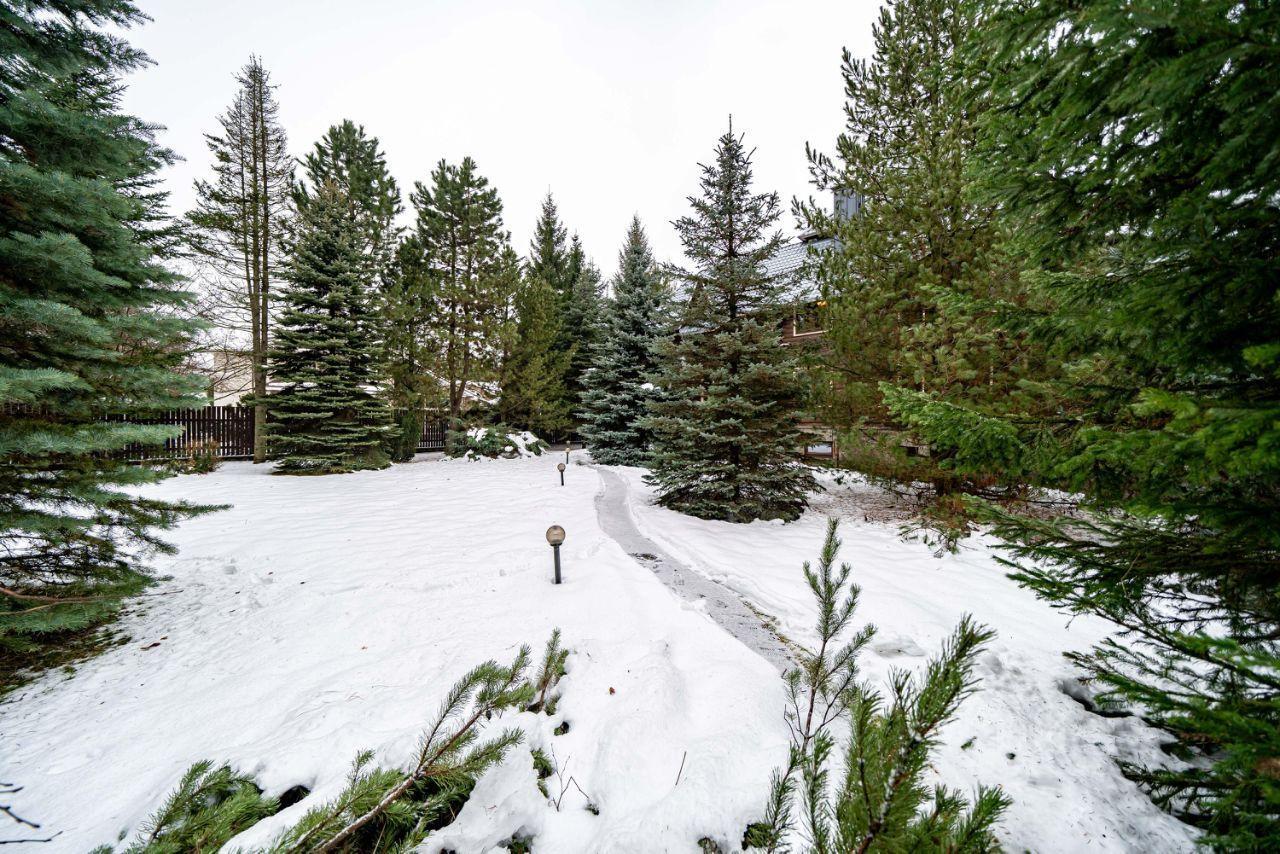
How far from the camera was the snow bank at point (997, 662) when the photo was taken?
1937 mm

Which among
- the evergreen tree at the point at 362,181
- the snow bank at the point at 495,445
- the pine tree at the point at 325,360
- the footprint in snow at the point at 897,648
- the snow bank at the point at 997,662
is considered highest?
the evergreen tree at the point at 362,181

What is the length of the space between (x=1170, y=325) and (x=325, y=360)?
16027 mm

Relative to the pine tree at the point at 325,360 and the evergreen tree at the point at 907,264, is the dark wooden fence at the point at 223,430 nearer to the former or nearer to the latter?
the pine tree at the point at 325,360

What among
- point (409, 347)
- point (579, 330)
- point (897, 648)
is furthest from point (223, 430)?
point (897, 648)

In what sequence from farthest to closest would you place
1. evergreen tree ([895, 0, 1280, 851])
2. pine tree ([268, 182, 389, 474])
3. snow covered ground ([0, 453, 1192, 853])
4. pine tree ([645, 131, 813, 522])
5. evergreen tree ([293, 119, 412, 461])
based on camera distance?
evergreen tree ([293, 119, 412, 461]) → pine tree ([268, 182, 389, 474]) → pine tree ([645, 131, 813, 522]) → snow covered ground ([0, 453, 1192, 853]) → evergreen tree ([895, 0, 1280, 851])

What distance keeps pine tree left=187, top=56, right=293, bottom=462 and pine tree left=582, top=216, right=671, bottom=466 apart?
400 inches

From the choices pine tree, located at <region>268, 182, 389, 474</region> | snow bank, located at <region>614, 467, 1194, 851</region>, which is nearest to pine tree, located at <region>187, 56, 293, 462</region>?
pine tree, located at <region>268, 182, 389, 474</region>

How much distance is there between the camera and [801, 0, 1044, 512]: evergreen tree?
21.0ft

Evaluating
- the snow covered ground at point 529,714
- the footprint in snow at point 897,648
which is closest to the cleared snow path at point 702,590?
the snow covered ground at point 529,714

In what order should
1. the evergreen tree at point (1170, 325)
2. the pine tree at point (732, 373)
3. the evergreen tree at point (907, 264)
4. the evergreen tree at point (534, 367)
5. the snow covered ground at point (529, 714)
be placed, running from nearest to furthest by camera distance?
1. the evergreen tree at point (1170, 325)
2. the snow covered ground at point (529, 714)
3. the evergreen tree at point (907, 264)
4. the pine tree at point (732, 373)
5. the evergreen tree at point (534, 367)

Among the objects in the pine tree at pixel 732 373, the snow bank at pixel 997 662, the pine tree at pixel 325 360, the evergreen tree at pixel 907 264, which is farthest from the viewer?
the pine tree at pixel 325 360

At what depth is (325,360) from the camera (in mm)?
12930

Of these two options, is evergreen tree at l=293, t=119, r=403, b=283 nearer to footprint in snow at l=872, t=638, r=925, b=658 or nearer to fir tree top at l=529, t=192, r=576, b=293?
fir tree top at l=529, t=192, r=576, b=293

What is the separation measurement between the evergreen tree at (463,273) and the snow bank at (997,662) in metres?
12.7
